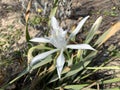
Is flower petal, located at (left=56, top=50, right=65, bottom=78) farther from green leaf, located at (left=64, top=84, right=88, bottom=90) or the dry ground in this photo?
the dry ground

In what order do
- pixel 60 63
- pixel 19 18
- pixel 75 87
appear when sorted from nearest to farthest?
pixel 60 63
pixel 75 87
pixel 19 18

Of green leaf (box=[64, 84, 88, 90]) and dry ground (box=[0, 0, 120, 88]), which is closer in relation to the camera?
green leaf (box=[64, 84, 88, 90])

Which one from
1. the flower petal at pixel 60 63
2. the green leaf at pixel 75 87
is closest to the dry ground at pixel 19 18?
the green leaf at pixel 75 87

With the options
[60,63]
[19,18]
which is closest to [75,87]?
[60,63]

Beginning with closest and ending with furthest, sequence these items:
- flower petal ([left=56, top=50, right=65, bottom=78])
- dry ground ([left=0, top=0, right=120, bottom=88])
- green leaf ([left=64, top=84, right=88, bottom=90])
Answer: flower petal ([left=56, top=50, right=65, bottom=78])
green leaf ([left=64, top=84, right=88, bottom=90])
dry ground ([left=0, top=0, right=120, bottom=88])

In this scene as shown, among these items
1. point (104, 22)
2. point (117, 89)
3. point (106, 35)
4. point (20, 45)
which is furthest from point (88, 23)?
point (117, 89)

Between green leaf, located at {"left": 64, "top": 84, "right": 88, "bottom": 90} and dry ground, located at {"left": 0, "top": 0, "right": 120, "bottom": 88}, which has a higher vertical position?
dry ground, located at {"left": 0, "top": 0, "right": 120, "bottom": 88}

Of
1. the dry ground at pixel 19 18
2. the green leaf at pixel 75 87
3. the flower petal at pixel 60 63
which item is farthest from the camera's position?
the dry ground at pixel 19 18

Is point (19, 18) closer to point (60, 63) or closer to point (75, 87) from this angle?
point (75, 87)

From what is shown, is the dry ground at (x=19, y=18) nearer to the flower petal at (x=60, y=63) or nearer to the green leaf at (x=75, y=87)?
the green leaf at (x=75, y=87)

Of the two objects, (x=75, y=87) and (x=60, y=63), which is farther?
(x=75, y=87)

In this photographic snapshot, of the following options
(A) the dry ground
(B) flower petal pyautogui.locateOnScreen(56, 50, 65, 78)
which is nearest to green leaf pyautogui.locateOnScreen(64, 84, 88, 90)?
(B) flower petal pyautogui.locateOnScreen(56, 50, 65, 78)

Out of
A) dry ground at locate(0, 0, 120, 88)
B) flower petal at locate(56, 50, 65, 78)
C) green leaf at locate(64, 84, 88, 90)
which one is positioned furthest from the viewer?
dry ground at locate(0, 0, 120, 88)
